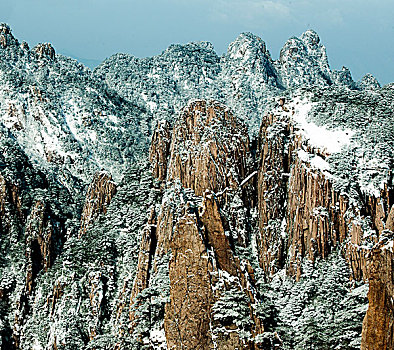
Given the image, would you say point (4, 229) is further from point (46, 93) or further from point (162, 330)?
point (162, 330)

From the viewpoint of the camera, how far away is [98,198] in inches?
3957

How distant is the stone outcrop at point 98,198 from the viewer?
99938mm

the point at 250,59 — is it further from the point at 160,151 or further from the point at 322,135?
the point at 322,135

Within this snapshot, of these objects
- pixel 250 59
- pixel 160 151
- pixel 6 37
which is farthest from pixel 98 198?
pixel 250 59

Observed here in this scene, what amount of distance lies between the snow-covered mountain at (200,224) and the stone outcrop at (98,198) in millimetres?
302

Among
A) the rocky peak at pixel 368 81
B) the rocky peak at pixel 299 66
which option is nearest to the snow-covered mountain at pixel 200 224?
the rocky peak at pixel 299 66

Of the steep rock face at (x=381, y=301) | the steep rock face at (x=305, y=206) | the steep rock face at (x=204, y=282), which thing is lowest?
the steep rock face at (x=381, y=301)

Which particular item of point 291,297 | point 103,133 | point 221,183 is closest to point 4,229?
point 103,133

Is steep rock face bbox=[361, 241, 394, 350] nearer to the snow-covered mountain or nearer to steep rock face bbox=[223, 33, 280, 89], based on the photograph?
the snow-covered mountain

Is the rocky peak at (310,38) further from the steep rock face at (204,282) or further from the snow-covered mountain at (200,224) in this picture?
the steep rock face at (204,282)

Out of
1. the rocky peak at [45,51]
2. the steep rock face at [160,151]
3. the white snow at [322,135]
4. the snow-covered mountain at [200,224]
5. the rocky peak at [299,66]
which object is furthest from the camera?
the rocky peak at [299,66]

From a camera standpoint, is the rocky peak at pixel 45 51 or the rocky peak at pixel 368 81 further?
the rocky peak at pixel 368 81

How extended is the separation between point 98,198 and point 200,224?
57.5 meters

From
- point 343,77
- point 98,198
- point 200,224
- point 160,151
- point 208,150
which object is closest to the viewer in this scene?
point 200,224
